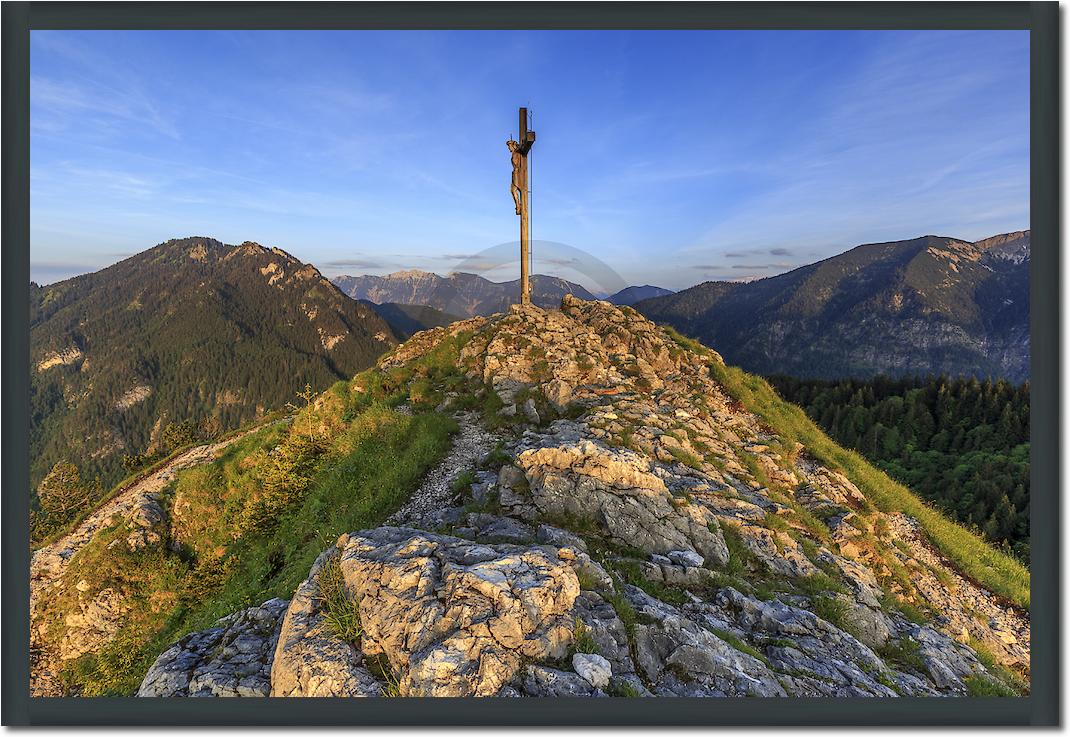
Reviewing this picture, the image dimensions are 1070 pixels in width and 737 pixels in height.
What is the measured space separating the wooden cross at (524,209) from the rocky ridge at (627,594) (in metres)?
6.32

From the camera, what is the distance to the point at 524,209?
15172 mm

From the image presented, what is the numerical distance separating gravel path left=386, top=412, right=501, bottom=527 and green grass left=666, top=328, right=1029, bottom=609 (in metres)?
10.8

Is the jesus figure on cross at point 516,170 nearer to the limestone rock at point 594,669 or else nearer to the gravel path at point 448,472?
the gravel path at point 448,472

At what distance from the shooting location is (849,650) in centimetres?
524

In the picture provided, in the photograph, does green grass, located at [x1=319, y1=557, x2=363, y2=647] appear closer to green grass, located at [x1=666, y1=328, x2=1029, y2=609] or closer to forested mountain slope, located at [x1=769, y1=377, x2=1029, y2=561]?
green grass, located at [x1=666, y1=328, x2=1029, y2=609]

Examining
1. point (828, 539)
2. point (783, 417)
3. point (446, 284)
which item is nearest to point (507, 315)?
point (446, 284)

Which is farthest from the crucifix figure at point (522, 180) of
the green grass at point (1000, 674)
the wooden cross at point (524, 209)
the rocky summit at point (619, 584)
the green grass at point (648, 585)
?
the green grass at point (1000, 674)

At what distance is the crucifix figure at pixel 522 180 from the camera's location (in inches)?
514

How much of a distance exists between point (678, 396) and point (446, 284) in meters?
15.1

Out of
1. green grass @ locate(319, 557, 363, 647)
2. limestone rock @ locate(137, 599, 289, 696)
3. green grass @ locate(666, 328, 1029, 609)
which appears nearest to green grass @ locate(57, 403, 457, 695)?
limestone rock @ locate(137, 599, 289, 696)

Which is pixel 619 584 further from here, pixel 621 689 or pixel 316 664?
pixel 316 664

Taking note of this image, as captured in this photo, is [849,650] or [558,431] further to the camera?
[558,431]
